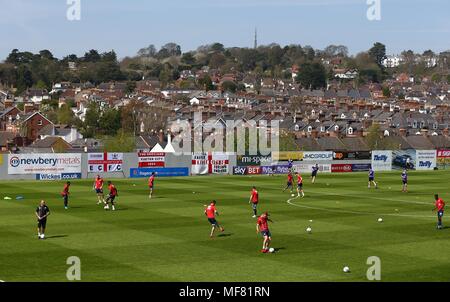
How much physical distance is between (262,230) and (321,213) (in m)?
15.5

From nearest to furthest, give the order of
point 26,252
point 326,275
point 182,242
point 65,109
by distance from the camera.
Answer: point 326,275 < point 26,252 < point 182,242 < point 65,109

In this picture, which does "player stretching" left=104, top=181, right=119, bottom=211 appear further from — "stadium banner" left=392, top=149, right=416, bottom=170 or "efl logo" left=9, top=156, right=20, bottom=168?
"stadium banner" left=392, top=149, right=416, bottom=170

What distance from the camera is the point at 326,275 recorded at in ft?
89.5

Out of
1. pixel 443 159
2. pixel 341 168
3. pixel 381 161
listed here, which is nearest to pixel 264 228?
pixel 341 168

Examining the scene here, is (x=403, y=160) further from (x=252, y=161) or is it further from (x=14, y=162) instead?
(x=14, y=162)

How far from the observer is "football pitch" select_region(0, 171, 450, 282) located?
27.8 metres

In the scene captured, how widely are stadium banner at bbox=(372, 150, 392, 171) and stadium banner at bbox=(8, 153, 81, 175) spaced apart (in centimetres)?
3637

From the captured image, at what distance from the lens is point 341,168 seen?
9256 cm

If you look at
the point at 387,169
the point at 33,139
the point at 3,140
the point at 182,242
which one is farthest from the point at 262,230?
the point at 33,139

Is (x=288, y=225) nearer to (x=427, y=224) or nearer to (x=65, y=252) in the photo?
(x=427, y=224)

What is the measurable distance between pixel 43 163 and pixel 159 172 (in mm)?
12162

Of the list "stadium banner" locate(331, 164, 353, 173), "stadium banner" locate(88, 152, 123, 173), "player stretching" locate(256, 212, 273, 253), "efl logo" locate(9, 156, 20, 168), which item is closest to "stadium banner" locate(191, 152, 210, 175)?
"stadium banner" locate(88, 152, 123, 173)

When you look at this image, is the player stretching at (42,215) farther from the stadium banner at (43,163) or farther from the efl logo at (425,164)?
the efl logo at (425,164)

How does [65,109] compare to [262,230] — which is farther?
[65,109]
